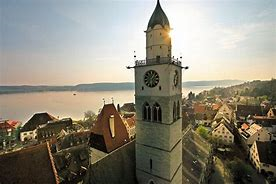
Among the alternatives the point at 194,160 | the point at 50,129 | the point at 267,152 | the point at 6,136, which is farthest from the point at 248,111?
the point at 6,136

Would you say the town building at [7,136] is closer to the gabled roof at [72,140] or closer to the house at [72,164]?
the gabled roof at [72,140]

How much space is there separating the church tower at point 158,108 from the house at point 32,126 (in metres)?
26.8

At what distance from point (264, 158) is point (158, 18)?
18764mm

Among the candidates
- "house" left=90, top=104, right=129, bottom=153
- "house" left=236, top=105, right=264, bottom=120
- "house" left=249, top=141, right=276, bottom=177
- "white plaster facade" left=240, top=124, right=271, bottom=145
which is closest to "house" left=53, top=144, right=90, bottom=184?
"house" left=90, top=104, right=129, bottom=153

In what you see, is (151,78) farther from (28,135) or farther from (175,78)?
(28,135)

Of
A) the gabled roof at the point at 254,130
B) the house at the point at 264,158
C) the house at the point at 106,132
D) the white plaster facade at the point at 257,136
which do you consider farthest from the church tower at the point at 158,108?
the gabled roof at the point at 254,130

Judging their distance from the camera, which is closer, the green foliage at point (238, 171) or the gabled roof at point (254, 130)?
the green foliage at point (238, 171)

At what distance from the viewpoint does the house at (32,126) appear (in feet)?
93.8

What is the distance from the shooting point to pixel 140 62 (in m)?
8.41

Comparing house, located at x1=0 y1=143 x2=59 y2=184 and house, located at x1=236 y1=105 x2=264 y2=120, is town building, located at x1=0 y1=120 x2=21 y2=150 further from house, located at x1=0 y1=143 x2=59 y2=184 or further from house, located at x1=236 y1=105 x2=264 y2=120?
house, located at x1=236 y1=105 x2=264 y2=120

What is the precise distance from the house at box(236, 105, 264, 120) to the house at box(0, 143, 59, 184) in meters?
39.0

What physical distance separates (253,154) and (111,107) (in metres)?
18.2

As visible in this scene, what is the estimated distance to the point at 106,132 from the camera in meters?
11.8

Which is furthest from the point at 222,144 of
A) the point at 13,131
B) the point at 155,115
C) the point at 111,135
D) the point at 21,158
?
the point at 13,131
